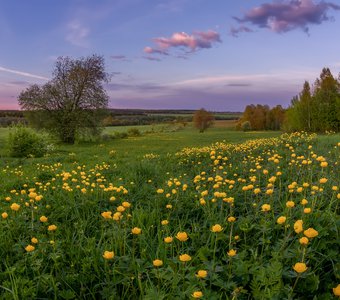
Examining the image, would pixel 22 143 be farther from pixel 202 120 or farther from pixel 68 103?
pixel 202 120

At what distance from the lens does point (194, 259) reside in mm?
2871

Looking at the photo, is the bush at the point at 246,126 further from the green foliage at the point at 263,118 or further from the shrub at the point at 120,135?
the shrub at the point at 120,135

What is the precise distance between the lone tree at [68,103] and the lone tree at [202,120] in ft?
118

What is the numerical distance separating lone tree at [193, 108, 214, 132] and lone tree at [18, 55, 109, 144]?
118 feet

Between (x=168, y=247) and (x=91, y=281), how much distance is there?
A: 0.90 meters

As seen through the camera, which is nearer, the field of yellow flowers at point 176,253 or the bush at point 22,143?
the field of yellow flowers at point 176,253

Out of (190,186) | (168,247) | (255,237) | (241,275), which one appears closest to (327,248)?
(255,237)

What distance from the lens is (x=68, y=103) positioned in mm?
35188

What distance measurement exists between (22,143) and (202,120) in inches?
2019

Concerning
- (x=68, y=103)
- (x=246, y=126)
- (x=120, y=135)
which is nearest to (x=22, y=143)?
(x=68, y=103)

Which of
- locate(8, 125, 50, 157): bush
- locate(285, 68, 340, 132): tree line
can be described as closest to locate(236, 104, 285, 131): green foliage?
locate(285, 68, 340, 132): tree line

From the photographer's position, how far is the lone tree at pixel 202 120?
69625 millimetres

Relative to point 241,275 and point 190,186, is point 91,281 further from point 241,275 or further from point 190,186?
point 190,186

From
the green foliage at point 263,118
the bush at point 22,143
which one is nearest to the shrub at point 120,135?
the bush at point 22,143
